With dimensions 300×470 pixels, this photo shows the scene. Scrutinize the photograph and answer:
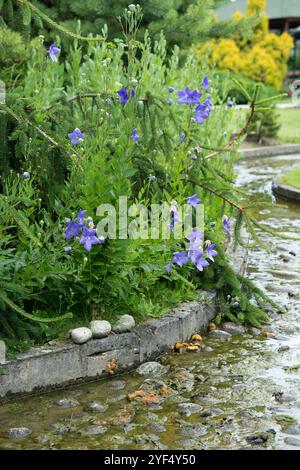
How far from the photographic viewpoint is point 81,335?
4629 mm

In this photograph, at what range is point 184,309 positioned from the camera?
5.31m

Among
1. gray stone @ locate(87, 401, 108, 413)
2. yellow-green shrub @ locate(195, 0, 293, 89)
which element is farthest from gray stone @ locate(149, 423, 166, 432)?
yellow-green shrub @ locate(195, 0, 293, 89)

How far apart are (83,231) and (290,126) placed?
17411 millimetres

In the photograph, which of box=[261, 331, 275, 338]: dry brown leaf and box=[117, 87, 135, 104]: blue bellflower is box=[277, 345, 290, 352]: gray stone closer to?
box=[261, 331, 275, 338]: dry brown leaf

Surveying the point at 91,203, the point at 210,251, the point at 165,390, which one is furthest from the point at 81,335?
the point at 210,251

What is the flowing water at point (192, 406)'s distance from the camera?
3883 mm

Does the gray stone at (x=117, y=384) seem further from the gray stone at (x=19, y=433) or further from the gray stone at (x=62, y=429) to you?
the gray stone at (x=19, y=433)

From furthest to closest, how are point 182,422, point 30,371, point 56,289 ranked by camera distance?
point 56,289 < point 30,371 < point 182,422

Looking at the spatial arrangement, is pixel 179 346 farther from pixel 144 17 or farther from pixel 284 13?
pixel 284 13

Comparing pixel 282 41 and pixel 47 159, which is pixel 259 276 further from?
pixel 282 41

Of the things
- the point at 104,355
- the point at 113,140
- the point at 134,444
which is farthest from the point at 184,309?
the point at 134,444

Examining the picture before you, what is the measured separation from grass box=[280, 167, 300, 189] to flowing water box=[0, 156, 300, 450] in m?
6.17

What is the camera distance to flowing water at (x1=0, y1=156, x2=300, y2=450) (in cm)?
388
